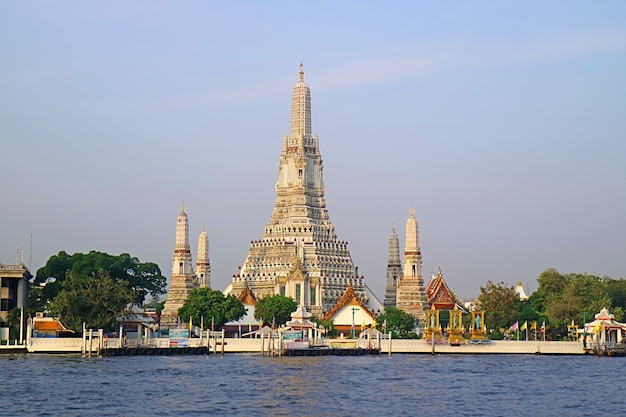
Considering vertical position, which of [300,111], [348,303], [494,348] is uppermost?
[300,111]

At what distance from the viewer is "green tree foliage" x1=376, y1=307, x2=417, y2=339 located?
12531 centimetres

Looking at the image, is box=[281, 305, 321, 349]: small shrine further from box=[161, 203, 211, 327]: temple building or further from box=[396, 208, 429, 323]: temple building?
box=[161, 203, 211, 327]: temple building

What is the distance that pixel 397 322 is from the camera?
126 meters

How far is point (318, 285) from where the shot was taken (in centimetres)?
A: 14075

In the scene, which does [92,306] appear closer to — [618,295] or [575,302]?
[575,302]

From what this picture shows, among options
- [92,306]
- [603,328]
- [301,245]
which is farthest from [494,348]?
[301,245]

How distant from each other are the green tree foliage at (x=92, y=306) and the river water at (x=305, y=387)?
6.22m

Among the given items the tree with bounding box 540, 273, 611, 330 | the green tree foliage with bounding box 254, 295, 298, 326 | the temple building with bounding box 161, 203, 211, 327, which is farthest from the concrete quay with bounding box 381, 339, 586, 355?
the temple building with bounding box 161, 203, 211, 327

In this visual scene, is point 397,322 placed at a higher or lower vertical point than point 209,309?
lower

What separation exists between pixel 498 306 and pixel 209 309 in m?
30.1

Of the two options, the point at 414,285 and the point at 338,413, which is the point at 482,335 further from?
the point at 338,413

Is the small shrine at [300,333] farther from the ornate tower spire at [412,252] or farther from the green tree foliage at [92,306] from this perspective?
the ornate tower spire at [412,252]

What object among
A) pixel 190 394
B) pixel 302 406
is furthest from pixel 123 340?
pixel 302 406

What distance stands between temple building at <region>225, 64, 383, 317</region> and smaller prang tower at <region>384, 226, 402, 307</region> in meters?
5.01
